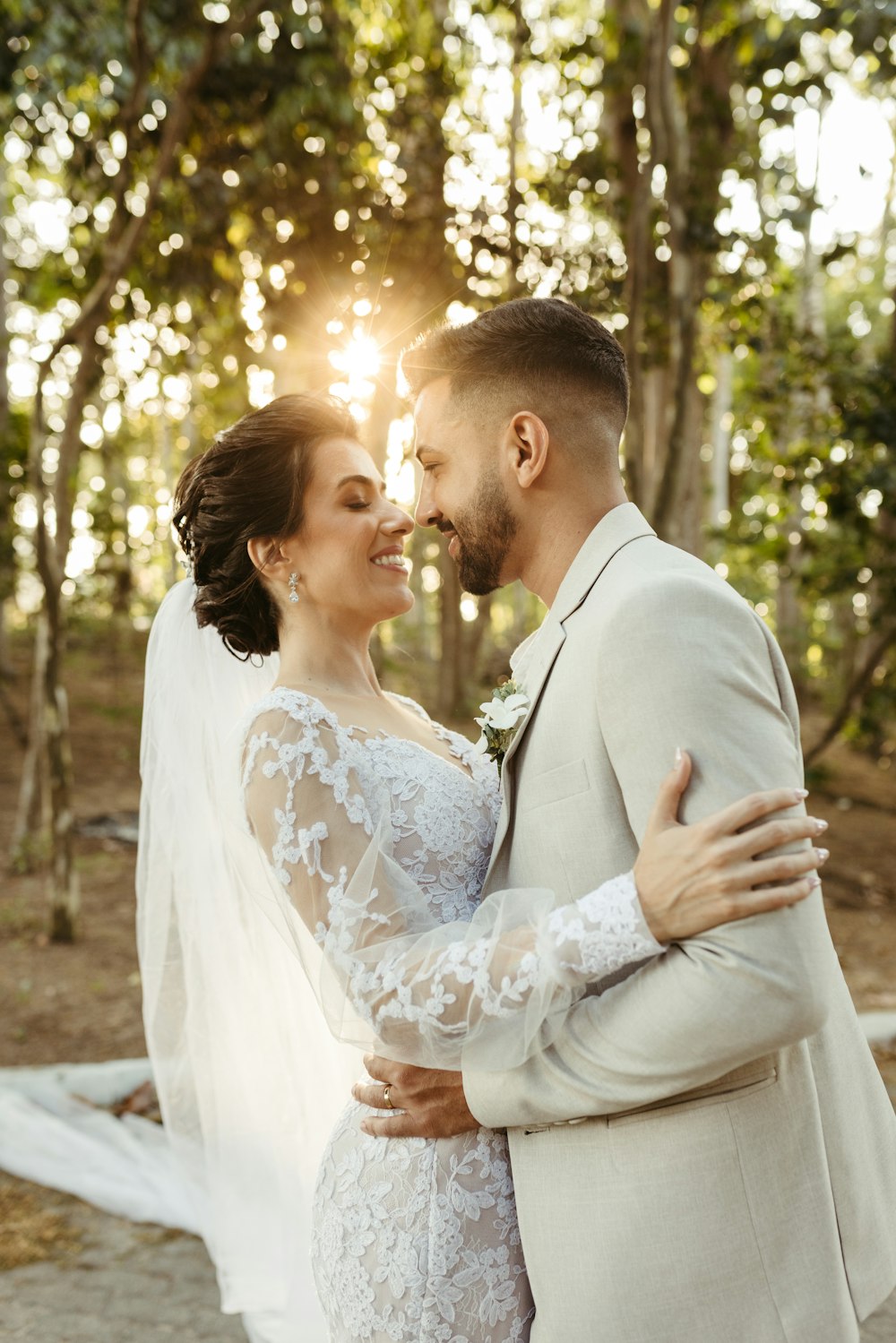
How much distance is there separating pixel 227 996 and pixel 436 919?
3.62ft

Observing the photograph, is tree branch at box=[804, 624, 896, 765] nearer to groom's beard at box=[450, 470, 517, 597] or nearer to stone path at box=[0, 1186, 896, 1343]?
stone path at box=[0, 1186, 896, 1343]

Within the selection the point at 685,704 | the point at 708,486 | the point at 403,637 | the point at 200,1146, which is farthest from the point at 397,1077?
the point at 403,637

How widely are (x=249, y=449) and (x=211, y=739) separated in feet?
2.49

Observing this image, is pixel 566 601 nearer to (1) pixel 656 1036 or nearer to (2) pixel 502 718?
(2) pixel 502 718

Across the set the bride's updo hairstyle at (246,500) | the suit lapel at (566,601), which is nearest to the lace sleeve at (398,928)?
the suit lapel at (566,601)

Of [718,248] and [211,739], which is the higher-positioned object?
[718,248]

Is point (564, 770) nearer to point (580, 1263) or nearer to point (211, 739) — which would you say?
point (580, 1263)

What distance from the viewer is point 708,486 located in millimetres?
21078

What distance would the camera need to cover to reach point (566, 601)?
1.89m

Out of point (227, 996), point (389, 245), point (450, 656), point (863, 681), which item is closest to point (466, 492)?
point (227, 996)

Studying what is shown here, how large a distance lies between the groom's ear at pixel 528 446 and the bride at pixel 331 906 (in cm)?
58

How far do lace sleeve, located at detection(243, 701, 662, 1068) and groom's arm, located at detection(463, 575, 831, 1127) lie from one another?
8cm

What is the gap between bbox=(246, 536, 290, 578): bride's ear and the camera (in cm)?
253

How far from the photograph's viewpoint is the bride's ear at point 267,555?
2.53 meters
